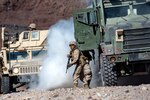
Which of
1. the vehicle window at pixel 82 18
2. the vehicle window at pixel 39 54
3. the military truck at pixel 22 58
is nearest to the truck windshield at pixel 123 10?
the vehicle window at pixel 82 18

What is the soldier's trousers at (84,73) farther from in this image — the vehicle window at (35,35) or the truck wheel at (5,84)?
the vehicle window at (35,35)

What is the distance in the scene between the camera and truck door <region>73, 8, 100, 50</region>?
53.2ft

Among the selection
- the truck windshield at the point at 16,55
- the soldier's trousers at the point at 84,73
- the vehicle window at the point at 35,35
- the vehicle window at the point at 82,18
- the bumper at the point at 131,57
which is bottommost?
the truck windshield at the point at 16,55

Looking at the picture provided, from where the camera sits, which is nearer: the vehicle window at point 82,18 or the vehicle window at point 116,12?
the vehicle window at point 116,12

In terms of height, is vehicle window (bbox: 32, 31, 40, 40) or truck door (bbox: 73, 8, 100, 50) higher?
truck door (bbox: 73, 8, 100, 50)

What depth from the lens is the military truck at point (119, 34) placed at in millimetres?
14688

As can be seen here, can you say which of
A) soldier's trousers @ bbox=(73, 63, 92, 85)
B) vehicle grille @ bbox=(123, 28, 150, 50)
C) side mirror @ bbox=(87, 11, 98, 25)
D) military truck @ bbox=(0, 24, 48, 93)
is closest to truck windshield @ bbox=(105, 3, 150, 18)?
side mirror @ bbox=(87, 11, 98, 25)

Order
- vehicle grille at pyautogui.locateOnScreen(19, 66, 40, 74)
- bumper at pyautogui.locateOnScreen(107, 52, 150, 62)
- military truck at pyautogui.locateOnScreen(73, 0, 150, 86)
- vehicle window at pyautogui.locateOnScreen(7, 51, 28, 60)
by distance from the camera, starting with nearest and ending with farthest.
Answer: bumper at pyautogui.locateOnScreen(107, 52, 150, 62) < military truck at pyautogui.locateOnScreen(73, 0, 150, 86) < vehicle grille at pyautogui.locateOnScreen(19, 66, 40, 74) < vehicle window at pyautogui.locateOnScreen(7, 51, 28, 60)

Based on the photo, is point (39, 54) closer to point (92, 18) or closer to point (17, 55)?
point (17, 55)

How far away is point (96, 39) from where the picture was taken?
1662cm

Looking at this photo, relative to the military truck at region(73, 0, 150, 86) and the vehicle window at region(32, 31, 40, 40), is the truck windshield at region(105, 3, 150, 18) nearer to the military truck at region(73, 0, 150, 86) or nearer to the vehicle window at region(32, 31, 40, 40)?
the military truck at region(73, 0, 150, 86)

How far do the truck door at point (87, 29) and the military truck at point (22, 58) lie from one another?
447 cm

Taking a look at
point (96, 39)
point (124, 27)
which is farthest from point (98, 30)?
point (124, 27)

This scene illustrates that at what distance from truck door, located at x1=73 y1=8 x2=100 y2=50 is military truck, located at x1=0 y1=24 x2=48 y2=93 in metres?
4.47
